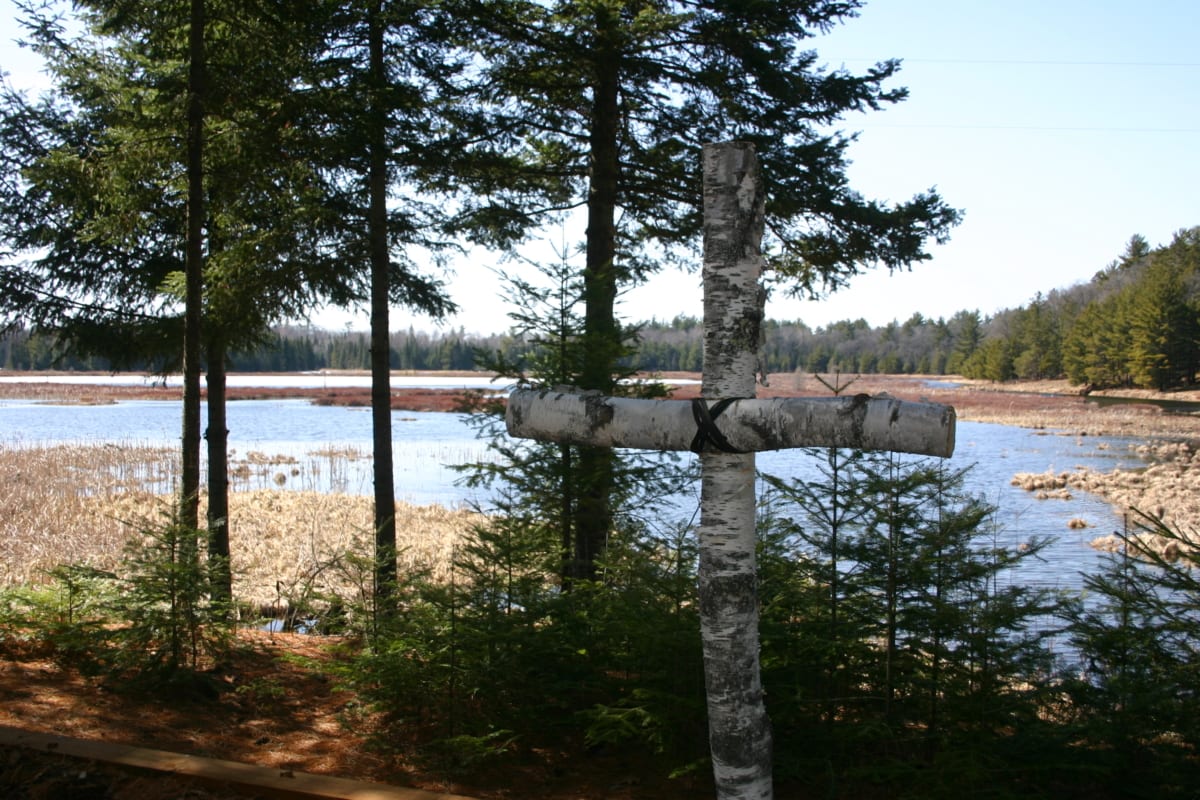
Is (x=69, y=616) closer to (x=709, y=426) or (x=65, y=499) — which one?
(x=709, y=426)

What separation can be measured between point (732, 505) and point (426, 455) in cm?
2245

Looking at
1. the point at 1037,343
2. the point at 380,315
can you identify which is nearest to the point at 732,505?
the point at 380,315

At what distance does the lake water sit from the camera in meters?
12.9

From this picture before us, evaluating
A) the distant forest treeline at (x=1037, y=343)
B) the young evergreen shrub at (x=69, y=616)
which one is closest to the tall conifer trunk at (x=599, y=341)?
the young evergreen shrub at (x=69, y=616)

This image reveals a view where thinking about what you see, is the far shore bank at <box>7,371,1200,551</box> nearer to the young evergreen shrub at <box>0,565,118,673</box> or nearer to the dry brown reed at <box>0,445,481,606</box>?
the dry brown reed at <box>0,445,481,606</box>

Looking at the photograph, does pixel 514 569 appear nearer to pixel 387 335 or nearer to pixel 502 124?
pixel 387 335

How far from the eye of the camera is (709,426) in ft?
8.84

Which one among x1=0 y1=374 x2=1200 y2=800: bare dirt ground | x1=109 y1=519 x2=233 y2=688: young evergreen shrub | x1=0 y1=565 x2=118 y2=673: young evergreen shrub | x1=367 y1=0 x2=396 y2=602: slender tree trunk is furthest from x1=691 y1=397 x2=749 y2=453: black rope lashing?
x1=367 y1=0 x2=396 y2=602: slender tree trunk

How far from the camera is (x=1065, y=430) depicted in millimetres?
32719

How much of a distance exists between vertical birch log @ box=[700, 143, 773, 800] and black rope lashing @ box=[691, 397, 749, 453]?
61mm

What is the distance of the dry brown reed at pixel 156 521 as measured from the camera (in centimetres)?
1034

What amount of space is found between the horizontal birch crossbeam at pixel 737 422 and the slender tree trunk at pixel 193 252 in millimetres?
5091

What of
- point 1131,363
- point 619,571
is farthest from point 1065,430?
point 619,571

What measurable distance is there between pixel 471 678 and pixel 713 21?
19.9ft
